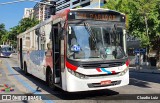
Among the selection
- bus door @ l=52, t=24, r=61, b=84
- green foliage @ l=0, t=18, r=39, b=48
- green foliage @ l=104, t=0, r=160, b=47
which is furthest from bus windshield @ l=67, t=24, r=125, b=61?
green foliage @ l=0, t=18, r=39, b=48

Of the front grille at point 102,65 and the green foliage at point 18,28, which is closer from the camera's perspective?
the front grille at point 102,65

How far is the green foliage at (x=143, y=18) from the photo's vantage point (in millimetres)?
34500

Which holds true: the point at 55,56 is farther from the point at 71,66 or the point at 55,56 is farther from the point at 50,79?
the point at 71,66

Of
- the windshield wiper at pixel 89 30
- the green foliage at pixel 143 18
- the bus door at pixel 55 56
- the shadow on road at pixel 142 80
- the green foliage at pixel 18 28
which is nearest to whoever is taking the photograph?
the windshield wiper at pixel 89 30

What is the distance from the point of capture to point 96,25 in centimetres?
1051

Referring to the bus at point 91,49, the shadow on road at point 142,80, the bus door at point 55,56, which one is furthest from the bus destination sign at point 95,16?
the shadow on road at point 142,80

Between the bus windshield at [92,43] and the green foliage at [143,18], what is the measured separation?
80.8 ft

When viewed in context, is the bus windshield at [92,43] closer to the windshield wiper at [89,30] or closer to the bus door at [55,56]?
the windshield wiper at [89,30]

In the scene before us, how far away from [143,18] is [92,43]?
26.3 metres

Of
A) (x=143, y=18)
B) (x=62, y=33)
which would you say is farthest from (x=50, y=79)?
(x=143, y=18)

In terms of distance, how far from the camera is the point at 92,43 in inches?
404

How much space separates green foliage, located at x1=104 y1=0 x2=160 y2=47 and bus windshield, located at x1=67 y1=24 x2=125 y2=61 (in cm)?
2463

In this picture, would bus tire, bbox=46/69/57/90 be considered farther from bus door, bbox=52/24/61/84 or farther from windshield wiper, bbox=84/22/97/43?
windshield wiper, bbox=84/22/97/43

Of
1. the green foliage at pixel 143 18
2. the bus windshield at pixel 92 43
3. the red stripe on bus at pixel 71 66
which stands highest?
the green foliage at pixel 143 18
